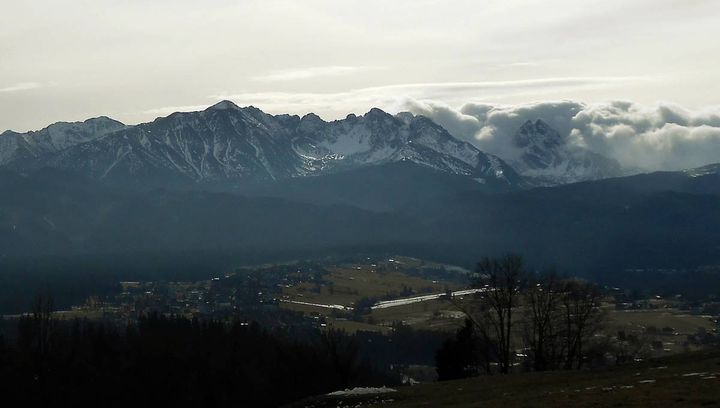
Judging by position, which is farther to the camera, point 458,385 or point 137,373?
point 137,373

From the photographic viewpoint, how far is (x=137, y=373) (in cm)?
11631

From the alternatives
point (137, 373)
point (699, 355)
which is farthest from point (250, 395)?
point (699, 355)

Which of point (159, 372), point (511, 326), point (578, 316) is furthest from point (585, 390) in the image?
point (159, 372)

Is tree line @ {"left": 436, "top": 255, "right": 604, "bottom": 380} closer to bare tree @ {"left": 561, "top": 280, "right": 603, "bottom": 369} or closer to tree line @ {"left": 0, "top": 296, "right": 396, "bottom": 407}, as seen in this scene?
bare tree @ {"left": 561, "top": 280, "right": 603, "bottom": 369}

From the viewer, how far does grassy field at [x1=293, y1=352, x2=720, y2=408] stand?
43.0 metres

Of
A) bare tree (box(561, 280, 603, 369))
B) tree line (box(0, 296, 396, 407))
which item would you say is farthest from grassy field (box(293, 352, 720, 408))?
tree line (box(0, 296, 396, 407))

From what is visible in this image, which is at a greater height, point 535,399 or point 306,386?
point 535,399

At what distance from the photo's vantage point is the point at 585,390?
49.3 m

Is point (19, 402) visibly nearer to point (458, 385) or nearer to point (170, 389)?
point (170, 389)

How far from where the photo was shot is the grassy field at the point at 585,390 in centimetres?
4300

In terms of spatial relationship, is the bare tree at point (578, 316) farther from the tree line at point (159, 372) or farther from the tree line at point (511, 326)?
the tree line at point (159, 372)

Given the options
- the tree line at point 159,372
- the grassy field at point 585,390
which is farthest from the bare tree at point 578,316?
the grassy field at point 585,390

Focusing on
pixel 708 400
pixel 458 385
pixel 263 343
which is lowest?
pixel 263 343

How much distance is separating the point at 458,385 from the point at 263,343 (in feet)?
285
